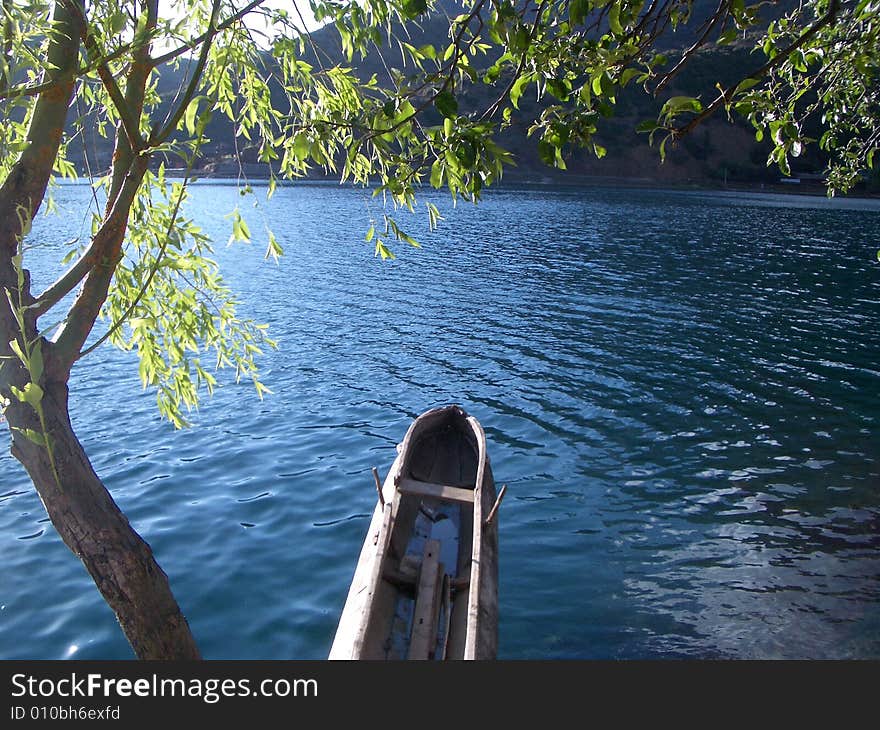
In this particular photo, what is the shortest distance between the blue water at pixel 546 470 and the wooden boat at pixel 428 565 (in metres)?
1.31

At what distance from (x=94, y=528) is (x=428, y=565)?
487 cm

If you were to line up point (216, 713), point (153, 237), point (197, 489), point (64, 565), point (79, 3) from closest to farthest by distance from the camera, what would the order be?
point (79, 3) → point (216, 713) → point (153, 237) → point (64, 565) → point (197, 489)

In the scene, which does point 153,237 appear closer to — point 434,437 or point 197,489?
point 434,437

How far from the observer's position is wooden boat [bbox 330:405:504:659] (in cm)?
773

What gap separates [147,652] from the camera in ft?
17.8

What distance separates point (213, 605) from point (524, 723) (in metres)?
5.74

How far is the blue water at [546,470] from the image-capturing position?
989 centimetres

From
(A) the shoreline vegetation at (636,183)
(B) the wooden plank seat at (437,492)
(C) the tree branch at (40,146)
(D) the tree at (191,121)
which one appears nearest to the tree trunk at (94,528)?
(D) the tree at (191,121)

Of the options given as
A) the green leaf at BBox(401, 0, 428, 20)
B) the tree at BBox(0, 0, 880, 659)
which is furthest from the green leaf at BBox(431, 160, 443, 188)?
the green leaf at BBox(401, 0, 428, 20)

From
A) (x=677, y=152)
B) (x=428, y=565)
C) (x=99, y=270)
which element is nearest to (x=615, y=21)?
(x=99, y=270)

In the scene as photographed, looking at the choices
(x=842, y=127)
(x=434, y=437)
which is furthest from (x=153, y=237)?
(x=842, y=127)

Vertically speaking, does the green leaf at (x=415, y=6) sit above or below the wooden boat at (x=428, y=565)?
above

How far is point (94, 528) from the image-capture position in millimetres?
4984

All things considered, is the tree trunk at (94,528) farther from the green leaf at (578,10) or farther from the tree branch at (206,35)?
the green leaf at (578,10)
